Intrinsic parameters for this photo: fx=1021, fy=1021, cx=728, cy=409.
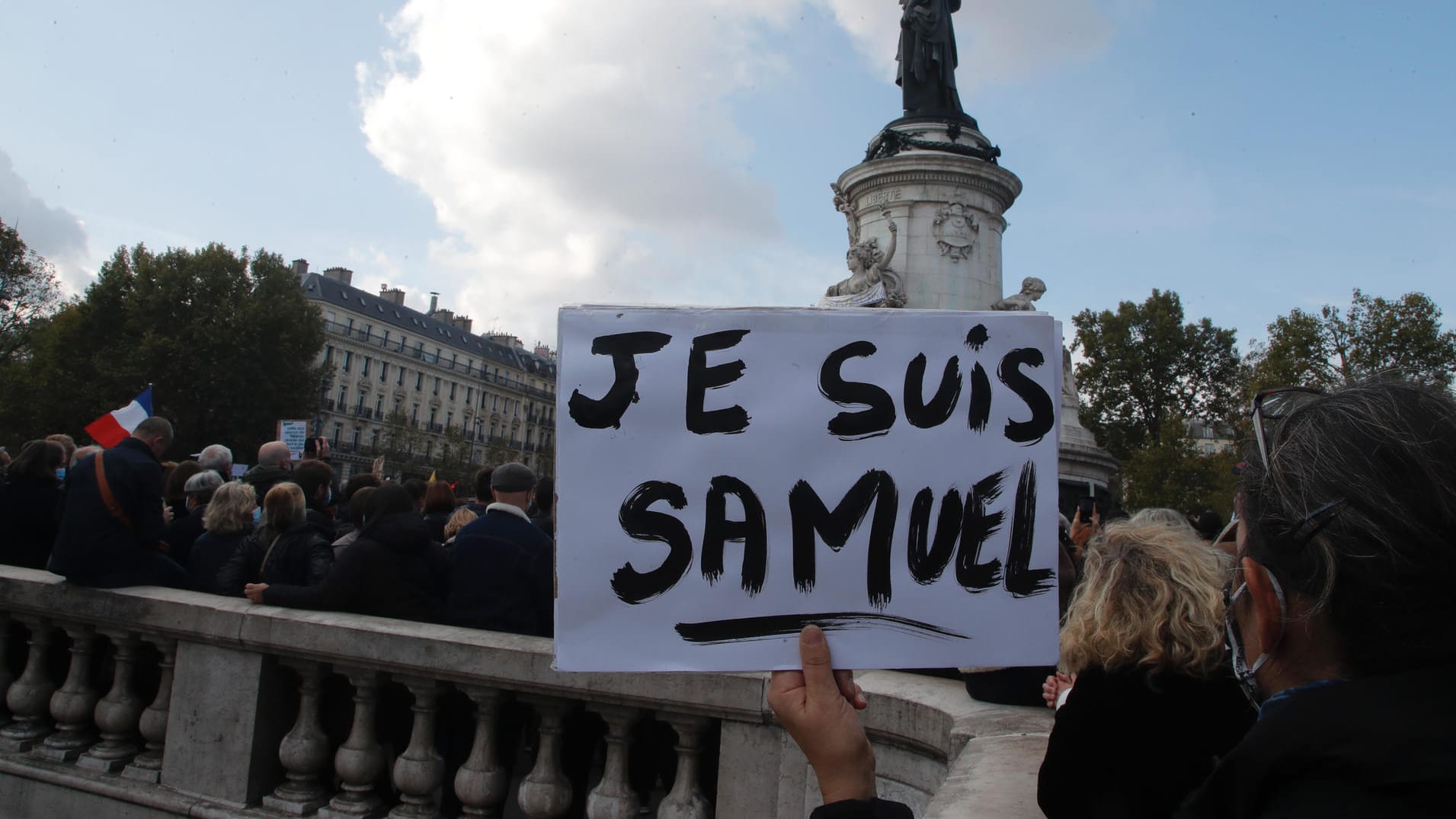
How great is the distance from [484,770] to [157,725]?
1.48 m

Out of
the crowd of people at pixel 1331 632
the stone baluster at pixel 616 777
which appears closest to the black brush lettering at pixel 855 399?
the crowd of people at pixel 1331 632

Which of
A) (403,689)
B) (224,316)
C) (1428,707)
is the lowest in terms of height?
(403,689)

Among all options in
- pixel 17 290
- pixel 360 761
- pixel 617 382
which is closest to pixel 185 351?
pixel 17 290

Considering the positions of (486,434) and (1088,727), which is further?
(486,434)

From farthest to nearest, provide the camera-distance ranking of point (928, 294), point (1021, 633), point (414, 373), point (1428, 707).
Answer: point (414, 373) < point (928, 294) < point (1021, 633) < point (1428, 707)

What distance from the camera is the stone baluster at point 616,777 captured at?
3.09m

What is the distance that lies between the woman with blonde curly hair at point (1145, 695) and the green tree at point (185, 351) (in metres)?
43.2

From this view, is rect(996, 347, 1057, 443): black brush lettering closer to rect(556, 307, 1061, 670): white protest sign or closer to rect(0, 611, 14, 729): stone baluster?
rect(556, 307, 1061, 670): white protest sign

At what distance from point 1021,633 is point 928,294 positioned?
13.8 metres

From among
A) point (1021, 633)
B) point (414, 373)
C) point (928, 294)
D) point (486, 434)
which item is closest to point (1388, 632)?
point (1021, 633)

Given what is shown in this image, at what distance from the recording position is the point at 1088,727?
204cm

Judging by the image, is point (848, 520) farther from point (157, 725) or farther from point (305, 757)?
point (157, 725)

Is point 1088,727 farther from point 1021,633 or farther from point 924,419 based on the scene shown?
point 924,419

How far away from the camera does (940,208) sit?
15477 mm
